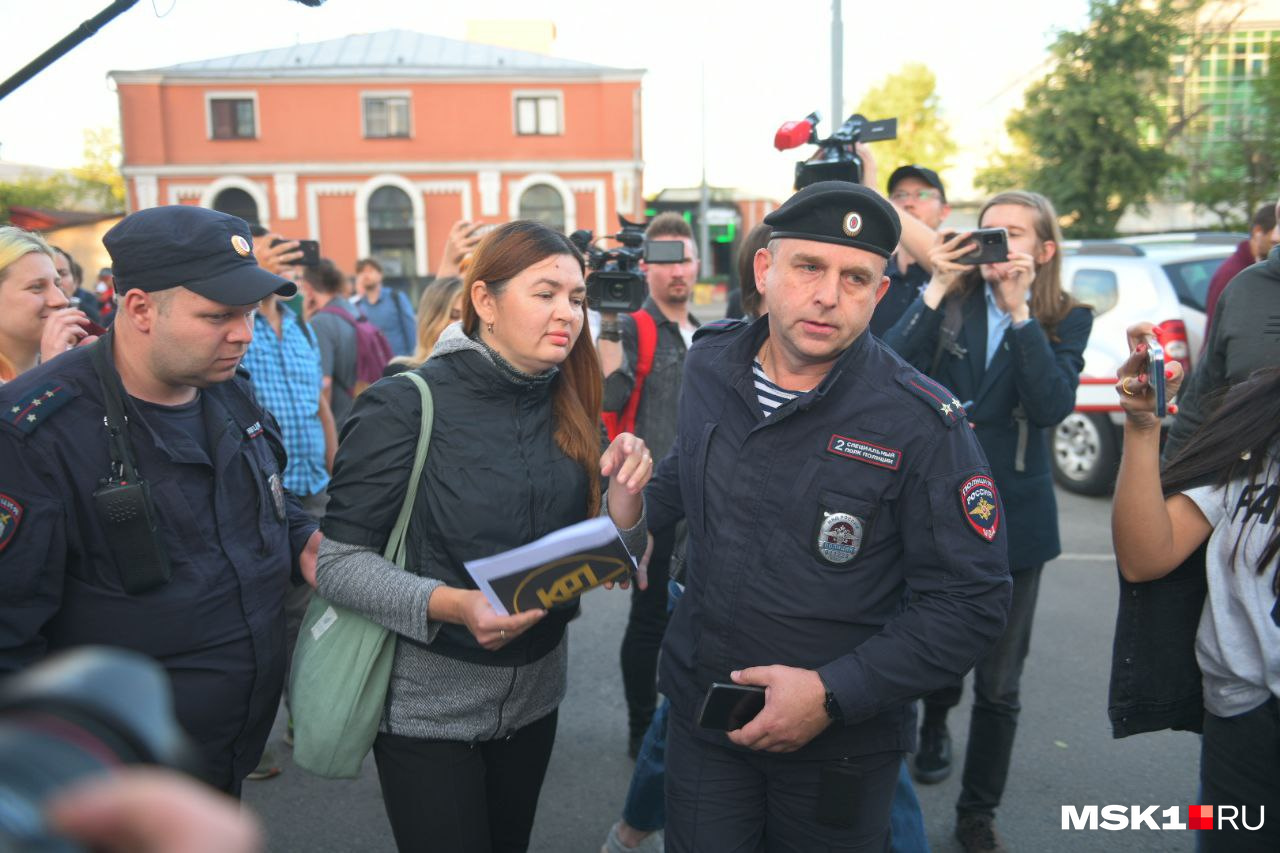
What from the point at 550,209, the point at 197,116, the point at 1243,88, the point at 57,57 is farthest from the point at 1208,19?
the point at 197,116

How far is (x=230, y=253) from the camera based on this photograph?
2.14 metres

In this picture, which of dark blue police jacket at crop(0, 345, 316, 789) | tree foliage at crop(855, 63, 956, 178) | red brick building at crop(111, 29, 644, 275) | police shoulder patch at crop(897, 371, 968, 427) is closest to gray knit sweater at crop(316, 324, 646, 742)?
dark blue police jacket at crop(0, 345, 316, 789)

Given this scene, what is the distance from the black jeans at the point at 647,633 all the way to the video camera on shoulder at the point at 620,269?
39.3 inches

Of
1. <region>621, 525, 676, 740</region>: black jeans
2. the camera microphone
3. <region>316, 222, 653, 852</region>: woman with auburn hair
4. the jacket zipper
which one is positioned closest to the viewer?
<region>316, 222, 653, 852</region>: woman with auburn hair

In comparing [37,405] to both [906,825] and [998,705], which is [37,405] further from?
[998,705]

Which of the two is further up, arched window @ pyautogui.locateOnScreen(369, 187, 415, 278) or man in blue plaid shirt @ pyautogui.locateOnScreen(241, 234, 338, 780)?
arched window @ pyautogui.locateOnScreen(369, 187, 415, 278)

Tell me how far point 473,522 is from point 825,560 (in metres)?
0.82

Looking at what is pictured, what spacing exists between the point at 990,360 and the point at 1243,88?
3957 centimetres

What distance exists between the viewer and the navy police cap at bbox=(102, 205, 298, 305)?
6.75 ft

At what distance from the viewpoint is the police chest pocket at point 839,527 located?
196 cm

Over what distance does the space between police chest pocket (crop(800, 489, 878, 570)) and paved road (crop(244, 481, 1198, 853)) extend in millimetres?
1939

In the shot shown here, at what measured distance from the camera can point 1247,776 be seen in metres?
1.97

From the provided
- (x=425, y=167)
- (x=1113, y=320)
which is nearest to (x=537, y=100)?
(x=425, y=167)

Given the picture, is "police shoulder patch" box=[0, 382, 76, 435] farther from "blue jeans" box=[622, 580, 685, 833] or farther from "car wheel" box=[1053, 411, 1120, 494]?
"car wheel" box=[1053, 411, 1120, 494]
